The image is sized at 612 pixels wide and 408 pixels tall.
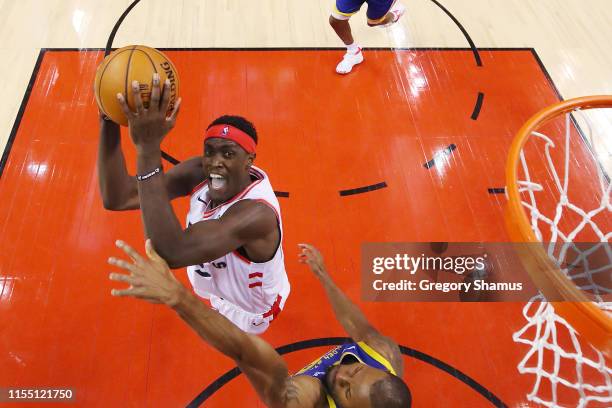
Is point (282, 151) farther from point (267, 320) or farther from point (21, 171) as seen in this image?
point (21, 171)

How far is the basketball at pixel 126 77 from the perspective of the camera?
81.4 inches

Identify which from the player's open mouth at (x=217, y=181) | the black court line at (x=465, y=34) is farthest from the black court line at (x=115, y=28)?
the black court line at (x=465, y=34)

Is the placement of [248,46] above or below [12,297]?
above

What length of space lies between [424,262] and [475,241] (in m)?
0.47

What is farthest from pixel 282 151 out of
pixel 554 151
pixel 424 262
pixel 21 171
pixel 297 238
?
pixel 554 151

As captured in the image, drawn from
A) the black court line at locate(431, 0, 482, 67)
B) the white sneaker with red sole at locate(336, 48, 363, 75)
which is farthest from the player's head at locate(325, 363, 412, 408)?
the black court line at locate(431, 0, 482, 67)

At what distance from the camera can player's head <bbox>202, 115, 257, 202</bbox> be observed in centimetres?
238

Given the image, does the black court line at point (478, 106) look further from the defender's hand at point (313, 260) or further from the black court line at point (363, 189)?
the defender's hand at point (313, 260)

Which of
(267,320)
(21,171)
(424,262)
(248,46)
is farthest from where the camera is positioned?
(248,46)

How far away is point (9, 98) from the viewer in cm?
473

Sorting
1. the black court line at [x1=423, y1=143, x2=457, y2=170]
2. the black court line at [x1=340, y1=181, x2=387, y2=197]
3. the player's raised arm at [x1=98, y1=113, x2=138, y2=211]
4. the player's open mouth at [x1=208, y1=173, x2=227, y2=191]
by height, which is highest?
the black court line at [x1=423, y1=143, x2=457, y2=170]

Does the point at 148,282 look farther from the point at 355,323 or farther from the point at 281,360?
the point at 355,323

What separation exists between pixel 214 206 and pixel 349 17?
3.25 meters

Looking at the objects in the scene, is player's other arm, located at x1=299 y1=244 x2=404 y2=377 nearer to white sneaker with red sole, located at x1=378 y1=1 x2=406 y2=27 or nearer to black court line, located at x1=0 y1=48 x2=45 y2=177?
Result: black court line, located at x1=0 y1=48 x2=45 y2=177
